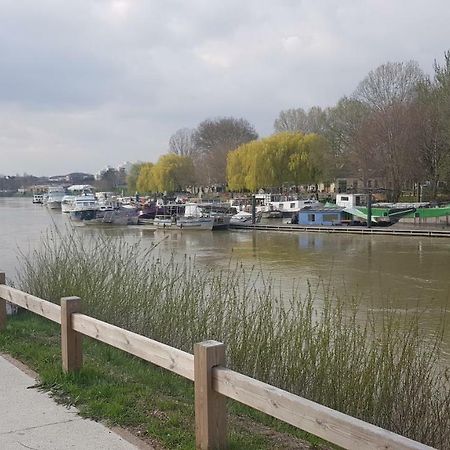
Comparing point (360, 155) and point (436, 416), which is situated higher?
point (360, 155)

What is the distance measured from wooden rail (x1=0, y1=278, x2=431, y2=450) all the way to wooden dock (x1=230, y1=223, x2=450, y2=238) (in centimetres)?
4037

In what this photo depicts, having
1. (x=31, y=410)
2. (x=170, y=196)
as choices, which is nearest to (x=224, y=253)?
(x=31, y=410)

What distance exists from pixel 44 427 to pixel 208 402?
152cm

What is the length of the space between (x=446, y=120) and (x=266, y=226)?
17.8 metres

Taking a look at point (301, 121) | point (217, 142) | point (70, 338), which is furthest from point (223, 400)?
point (217, 142)

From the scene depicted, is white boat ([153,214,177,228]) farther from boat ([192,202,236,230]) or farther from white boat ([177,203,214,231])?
boat ([192,202,236,230])

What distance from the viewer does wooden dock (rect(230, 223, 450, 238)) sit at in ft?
142

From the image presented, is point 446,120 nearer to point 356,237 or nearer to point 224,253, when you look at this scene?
point 356,237

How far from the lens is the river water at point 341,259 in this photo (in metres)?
19.4

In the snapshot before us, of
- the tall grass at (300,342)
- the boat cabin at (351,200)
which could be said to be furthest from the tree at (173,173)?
the tall grass at (300,342)

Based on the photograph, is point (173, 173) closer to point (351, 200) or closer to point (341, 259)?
point (351, 200)

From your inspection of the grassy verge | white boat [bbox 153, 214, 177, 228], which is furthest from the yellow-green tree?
the grassy verge

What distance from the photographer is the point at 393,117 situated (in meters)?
54.6

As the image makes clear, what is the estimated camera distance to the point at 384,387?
5.79m
